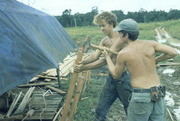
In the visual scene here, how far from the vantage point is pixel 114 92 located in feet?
14.1

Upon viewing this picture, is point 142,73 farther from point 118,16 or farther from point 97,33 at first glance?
point 118,16

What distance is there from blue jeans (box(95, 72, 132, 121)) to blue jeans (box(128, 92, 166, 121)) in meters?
0.73

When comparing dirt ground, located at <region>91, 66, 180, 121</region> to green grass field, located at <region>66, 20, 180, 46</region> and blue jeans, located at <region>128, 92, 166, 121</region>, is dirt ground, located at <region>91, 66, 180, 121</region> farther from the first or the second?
green grass field, located at <region>66, 20, 180, 46</region>

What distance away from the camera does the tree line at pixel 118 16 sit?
59.2 meters

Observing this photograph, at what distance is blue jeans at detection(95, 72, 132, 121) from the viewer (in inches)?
159

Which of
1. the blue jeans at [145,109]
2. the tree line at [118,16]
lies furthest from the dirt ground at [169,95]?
the tree line at [118,16]

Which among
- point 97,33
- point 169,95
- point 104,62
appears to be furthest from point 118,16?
point 104,62

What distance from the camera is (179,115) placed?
6.31 m

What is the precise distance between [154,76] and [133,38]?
632 mm

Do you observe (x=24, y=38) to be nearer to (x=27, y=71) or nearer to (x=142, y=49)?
(x=27, y=71)

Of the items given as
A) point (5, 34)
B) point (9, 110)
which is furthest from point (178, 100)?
point (5, 34)

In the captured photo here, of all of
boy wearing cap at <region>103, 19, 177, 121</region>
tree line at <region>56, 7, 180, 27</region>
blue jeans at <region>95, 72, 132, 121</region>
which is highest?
boy wearing cap at <region>103, 19, 177, 121</region>

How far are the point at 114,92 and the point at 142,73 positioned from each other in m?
1.20

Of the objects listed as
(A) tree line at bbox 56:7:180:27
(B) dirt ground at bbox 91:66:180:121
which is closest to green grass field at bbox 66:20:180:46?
(B) dirt ground at bbox 91:66:180:121
